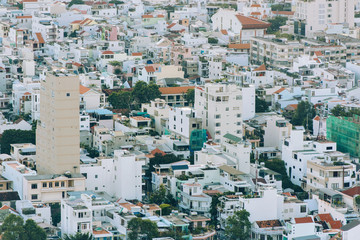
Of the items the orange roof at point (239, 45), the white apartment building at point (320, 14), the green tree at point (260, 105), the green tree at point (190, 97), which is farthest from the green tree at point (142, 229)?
the white apartment building at point (320, 14)

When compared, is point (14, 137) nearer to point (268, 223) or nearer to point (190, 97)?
point (190, 97)

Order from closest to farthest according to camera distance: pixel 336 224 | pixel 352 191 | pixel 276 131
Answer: pixel 336 224 → pixel 352 191 → pixel 276 131

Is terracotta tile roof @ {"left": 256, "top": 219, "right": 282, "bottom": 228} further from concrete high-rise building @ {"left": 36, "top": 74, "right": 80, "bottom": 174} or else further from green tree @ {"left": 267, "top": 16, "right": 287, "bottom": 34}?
green tree @ {"left": 267, "top": 16, "right": 287, "bottom": 34}

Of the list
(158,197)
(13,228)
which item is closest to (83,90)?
(158,197)

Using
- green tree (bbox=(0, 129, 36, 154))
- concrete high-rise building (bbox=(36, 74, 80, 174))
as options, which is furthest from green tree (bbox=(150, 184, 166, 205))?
green tree (bbox=(0, 129, 36, 154))

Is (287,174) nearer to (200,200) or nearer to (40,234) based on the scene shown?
(200,200)

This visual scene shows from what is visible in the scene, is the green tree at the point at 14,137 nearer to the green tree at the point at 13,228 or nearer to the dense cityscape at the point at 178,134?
the dense cityscape at the point at 178,134
